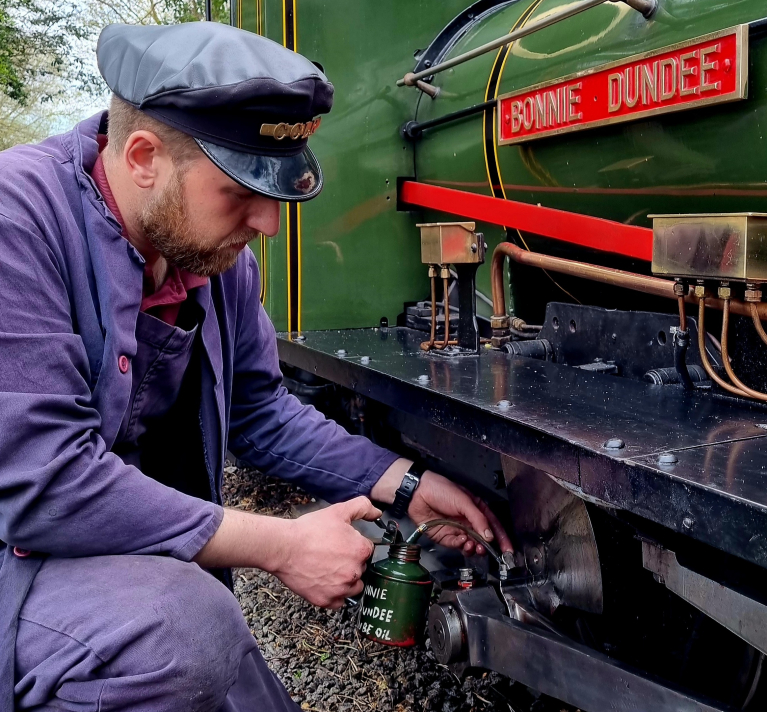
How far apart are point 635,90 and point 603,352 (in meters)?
0.52

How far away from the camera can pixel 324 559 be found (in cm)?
147

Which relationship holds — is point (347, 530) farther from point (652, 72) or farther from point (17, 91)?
point (17, 91)

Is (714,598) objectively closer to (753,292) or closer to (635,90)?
(753,292)

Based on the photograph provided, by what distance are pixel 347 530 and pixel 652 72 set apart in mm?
1024

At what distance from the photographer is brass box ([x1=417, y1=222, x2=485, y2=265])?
1.95m

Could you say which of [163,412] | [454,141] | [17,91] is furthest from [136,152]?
[17,91]

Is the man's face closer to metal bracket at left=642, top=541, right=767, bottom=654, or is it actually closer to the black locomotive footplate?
the black locomotive footplate

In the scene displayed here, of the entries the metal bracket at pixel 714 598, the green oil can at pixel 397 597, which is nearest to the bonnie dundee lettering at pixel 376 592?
the green oil can at pixel 397 597

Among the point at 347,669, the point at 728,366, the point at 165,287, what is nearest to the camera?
the point at 728,366

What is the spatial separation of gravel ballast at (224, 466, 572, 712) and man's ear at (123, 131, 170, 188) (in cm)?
108

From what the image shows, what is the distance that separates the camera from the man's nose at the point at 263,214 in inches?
57.7

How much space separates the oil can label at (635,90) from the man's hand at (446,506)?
0.82 metres

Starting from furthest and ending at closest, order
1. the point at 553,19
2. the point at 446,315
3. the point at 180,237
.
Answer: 1. the point at 446,315
2. the point at 553,19
3. the point at 180,237

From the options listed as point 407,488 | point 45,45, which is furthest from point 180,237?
point 45,45
